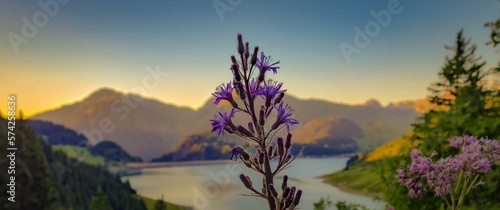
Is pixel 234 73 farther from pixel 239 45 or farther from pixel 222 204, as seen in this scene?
pixel 222 204

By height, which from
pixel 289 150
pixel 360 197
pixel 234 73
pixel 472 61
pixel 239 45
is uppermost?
pixel 472 61

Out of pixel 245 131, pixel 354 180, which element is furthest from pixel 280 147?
pixel 354 180

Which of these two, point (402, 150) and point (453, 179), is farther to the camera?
point (402, 150)

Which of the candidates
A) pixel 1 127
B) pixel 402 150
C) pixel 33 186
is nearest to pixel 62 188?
pixel 1 127

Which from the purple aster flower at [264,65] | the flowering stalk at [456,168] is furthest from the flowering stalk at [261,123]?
the flowering stalk at [456,168]

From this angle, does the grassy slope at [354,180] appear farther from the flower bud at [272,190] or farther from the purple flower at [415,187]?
the flower bud at [272,190]

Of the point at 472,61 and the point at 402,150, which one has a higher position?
the point at 472,61

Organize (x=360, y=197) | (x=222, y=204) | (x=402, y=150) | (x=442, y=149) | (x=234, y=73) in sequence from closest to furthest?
(x=234, y=73), (x=442, y=149), (x=402, y=150), (x=222, y=204), (x=360, y=197)

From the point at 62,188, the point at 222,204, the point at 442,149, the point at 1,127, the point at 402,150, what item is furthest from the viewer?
the point at 222,204
